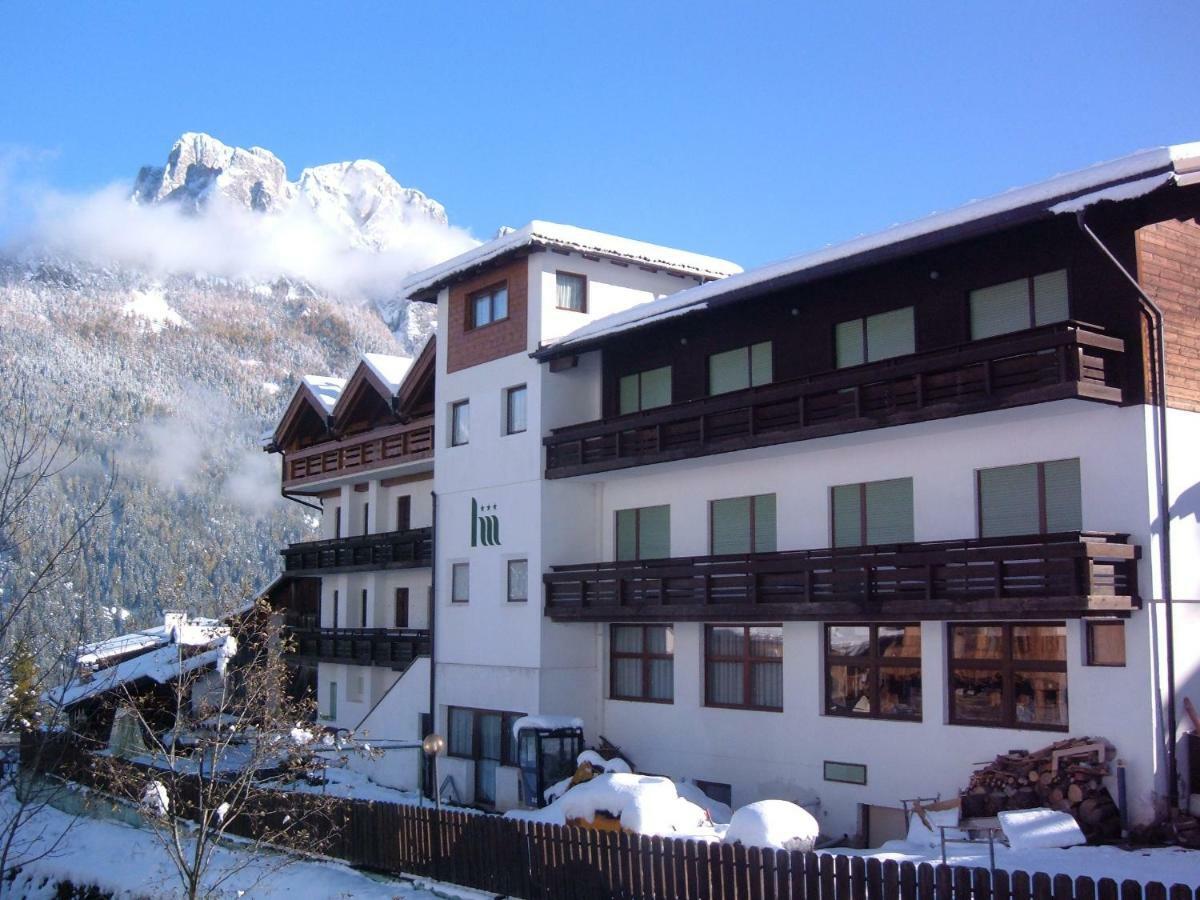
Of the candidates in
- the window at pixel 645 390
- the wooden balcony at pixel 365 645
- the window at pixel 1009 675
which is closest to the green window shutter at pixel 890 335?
the window at pixel 1009 675

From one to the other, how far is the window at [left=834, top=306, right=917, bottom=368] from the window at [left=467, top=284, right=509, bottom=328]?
9.17 metres

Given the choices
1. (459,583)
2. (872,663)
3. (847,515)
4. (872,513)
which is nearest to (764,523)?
(847,515)

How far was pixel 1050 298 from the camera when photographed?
20000 mm

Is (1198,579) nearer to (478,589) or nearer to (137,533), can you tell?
(478,589)

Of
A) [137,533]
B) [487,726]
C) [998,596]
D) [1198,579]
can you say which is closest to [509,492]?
[487,726]

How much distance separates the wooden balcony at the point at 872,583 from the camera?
1803 cm

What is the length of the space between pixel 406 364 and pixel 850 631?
62.0 feet

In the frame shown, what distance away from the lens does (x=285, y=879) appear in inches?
832

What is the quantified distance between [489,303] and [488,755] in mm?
10462

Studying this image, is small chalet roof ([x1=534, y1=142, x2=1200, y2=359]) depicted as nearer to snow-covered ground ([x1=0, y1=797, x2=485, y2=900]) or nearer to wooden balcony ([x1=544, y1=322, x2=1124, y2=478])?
wooden balcony ([x1=544, y1=322, x2=1124, y2=478])

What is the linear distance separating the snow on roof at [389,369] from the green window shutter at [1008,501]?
59.4ft

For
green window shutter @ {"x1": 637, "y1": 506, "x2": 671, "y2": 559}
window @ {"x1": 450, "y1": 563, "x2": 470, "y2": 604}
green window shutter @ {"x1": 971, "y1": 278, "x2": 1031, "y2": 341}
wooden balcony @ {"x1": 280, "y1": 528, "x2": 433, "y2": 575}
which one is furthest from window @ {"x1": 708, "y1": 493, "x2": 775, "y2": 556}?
wooden balcony @ {"x1": 280, "y1": 528, "x2": 433, "y2": 575}

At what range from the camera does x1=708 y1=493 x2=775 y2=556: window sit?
81.3 ft

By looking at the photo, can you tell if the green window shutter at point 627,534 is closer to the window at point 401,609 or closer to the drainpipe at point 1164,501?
the window at point 401,609
